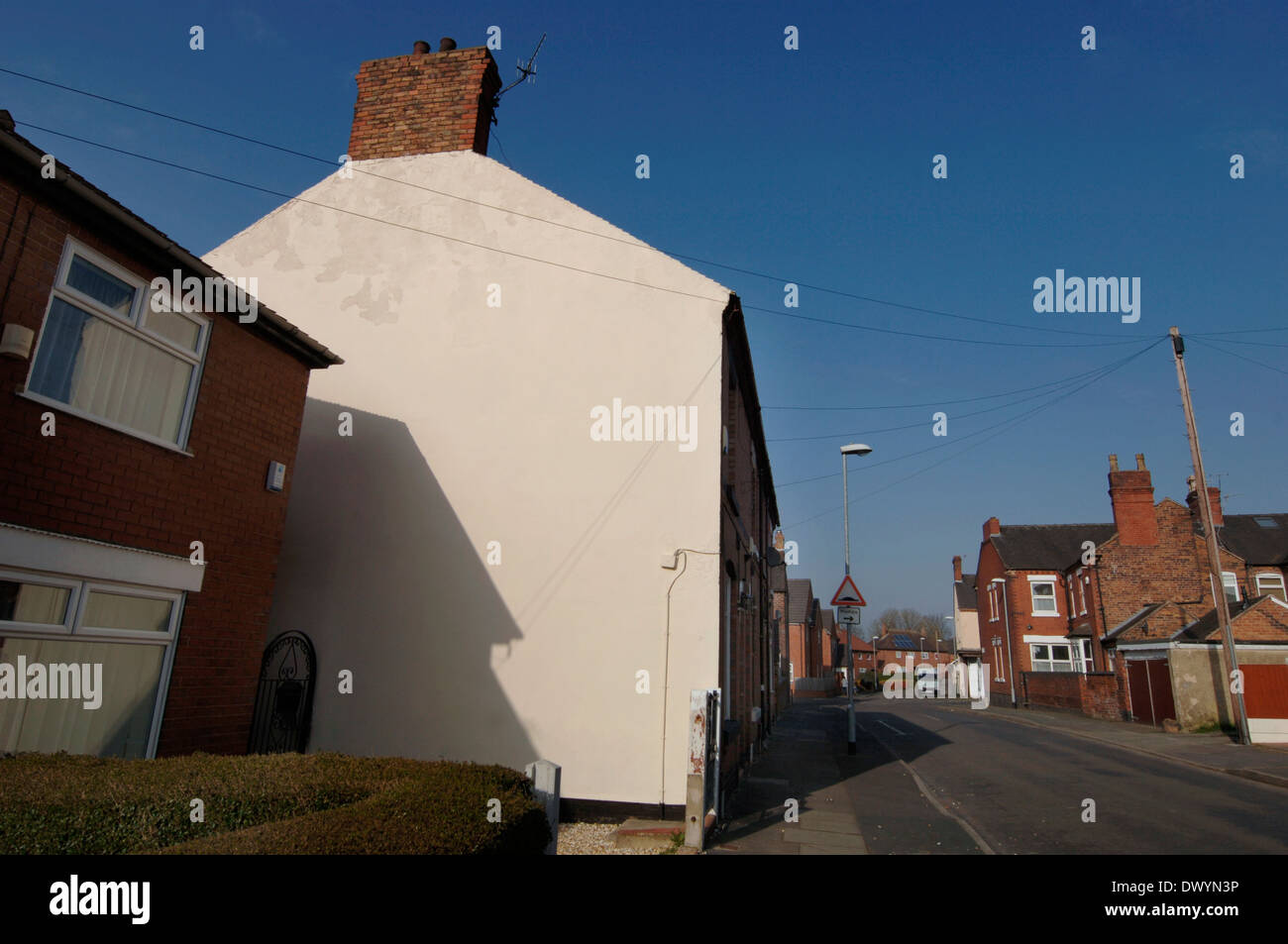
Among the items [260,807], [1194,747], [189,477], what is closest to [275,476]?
[189,477]

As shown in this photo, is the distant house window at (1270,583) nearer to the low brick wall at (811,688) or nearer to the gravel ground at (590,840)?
the low brick wall at (811,688)

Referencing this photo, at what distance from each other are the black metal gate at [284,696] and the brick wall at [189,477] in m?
2.12

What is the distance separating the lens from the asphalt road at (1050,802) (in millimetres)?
→ 8438

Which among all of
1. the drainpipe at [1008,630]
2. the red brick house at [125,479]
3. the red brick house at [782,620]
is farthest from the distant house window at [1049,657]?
the red brick house at [125,479]

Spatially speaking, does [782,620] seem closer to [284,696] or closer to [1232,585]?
[1232,585]

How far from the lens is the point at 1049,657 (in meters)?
39.4

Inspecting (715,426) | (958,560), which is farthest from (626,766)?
(958,560)

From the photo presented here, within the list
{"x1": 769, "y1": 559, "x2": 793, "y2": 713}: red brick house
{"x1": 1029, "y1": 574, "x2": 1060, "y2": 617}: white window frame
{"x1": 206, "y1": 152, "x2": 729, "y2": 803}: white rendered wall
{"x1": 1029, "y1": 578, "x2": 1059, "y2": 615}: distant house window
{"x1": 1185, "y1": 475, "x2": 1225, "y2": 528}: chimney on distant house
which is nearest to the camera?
{"x1": 206, "y1": 152, "x2": 729, "y2": 803}: white rendered wall

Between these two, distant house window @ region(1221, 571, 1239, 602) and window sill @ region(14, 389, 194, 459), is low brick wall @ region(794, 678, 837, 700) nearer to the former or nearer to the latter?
distant house window @ region(1221, 571, 1239, 602)

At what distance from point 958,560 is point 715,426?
6362 centimetres

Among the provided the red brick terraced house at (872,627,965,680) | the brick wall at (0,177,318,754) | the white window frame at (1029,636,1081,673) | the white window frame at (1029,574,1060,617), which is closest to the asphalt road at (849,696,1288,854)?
the brick wall at (0,177,318,754)

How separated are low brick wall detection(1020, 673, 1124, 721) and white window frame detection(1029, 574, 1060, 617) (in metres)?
3.88

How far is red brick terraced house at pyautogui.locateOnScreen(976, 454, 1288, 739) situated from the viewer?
22.6 m

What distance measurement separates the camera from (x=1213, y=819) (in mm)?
9680
